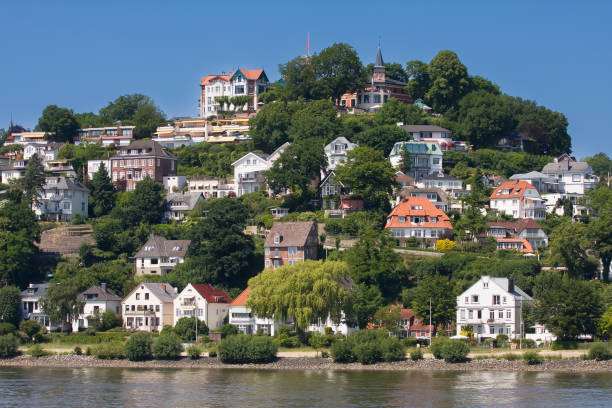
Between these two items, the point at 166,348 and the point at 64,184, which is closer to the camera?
the point at 166,348

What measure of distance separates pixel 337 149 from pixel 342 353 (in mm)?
41938

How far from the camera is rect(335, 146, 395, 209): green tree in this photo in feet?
316

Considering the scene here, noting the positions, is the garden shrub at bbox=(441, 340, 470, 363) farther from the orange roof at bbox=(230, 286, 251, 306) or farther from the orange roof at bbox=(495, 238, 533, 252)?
the orange roof at bbox=(495, 238, 533, 252)

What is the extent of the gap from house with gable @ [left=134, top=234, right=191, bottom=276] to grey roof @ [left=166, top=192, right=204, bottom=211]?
1218 cm

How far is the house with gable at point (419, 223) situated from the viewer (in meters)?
92.9

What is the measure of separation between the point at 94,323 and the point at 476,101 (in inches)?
2191

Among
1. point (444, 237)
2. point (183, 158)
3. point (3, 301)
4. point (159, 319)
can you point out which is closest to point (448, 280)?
point (444, 237)

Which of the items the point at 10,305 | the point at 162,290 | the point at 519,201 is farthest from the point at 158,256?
the point at 519,201

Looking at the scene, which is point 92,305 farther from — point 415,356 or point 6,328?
point 415,356

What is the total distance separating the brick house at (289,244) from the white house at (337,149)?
21273 mm

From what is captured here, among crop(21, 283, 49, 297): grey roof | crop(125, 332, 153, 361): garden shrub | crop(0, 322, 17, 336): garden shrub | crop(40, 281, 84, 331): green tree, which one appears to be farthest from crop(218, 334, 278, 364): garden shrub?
crop(21, 283, 49, 297): grey roof

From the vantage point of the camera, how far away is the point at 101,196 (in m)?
108

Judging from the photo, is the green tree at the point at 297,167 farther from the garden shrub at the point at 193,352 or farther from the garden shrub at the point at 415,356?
the garden shrub at the point at 415,356

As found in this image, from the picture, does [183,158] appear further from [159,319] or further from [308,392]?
[308,392]
